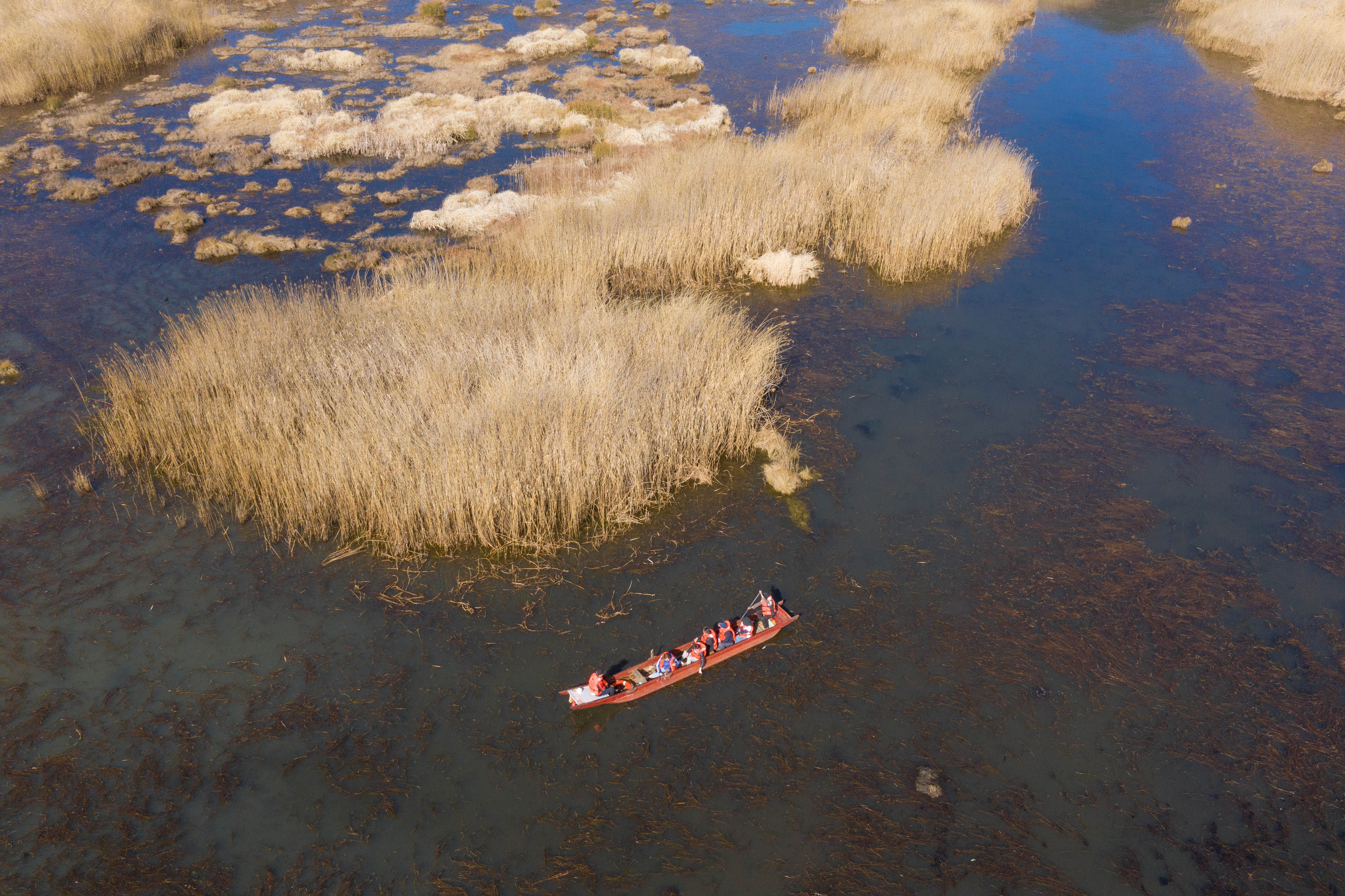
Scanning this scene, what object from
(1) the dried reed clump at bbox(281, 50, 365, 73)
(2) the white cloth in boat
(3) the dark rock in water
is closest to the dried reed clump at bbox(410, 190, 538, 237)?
(2) the white cloth in boat

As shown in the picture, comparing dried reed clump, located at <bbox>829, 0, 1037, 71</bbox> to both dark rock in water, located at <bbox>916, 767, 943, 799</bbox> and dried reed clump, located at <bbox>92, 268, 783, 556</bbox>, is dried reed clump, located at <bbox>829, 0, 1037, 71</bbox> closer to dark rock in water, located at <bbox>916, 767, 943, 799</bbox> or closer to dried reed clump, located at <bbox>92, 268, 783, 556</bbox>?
dried reed clump, located at <bbox>92, 268, 783, 556</bbox>

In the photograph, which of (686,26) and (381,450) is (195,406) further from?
(686,26)

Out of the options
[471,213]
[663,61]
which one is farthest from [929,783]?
[663,61]

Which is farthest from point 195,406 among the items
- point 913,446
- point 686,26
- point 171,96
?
point 686,26

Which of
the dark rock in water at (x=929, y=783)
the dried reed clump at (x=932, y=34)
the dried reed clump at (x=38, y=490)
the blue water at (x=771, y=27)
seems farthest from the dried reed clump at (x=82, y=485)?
the blue water at (x=771, y=27)

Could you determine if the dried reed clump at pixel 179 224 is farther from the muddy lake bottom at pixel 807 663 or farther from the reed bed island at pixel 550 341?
the reed bed island at pixel 550 341

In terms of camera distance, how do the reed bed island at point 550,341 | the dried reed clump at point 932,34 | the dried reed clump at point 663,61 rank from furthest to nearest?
the dried reed clump at point 663,61
the dried reed clump at point 932,34
the reed bed island at point 550,341
